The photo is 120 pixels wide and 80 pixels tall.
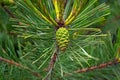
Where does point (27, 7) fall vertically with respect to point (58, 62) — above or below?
above

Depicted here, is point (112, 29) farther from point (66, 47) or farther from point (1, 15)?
point (66, 47)

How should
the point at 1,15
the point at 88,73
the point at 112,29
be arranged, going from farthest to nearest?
the point at 112,29 < the point at 1,15 < the point at 88,73

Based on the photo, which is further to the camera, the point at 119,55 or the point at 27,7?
the point at 119,55

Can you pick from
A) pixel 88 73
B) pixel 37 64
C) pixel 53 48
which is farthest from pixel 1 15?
pixel 53 48

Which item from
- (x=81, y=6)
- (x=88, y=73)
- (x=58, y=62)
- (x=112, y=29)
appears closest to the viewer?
(x=81, y=6)

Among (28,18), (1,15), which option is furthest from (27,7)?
(1,15)

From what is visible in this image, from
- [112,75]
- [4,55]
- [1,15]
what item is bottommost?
[112,75]
